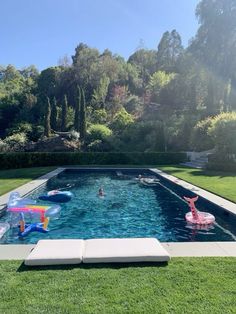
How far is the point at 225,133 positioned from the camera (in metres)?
18.8

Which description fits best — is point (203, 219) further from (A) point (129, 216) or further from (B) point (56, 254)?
(B) point (56, 254)

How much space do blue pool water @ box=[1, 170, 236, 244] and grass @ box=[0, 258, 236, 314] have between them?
3.07 metres

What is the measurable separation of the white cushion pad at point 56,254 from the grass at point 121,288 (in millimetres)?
123

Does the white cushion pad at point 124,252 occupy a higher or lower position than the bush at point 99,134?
lower

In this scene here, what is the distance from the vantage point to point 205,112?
106 ft

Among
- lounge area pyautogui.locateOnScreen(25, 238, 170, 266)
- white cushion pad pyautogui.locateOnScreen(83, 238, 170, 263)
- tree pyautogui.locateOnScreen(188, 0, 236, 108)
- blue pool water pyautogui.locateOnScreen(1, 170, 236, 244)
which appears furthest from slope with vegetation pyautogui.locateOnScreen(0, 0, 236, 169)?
lounge area pyautogui.locateOnScreen(25, 238, 170, 266)

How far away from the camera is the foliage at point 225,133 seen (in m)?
18.5

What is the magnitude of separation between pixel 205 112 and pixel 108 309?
30.8 meters

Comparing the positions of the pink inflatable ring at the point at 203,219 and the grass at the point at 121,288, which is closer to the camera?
the grass at the point at 121,288

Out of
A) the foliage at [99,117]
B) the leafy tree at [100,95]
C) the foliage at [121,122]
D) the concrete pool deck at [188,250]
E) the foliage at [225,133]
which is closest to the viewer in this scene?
the concrete pool deck at [188,250]

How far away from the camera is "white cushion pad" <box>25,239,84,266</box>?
14.7 feet

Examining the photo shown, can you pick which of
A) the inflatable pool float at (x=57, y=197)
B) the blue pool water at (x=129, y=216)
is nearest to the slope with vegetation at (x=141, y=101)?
the blue pool water at (x=129, y=216)

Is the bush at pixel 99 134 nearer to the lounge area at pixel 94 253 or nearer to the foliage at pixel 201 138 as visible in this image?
the foliage at pixel 201 138

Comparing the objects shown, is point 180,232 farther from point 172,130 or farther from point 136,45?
point 136,45
